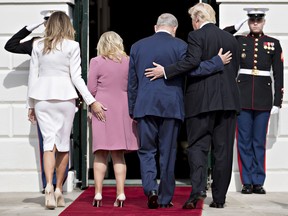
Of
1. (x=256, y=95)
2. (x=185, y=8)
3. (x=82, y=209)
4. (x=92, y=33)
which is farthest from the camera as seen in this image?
(x=185, y=8)

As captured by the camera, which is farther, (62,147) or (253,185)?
(253,185)

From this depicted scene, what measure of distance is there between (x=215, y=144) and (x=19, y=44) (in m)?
2.56

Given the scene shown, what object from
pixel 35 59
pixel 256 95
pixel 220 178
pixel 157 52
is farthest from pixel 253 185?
pixel 35 59

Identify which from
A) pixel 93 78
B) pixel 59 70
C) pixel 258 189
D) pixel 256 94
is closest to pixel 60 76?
pixel 59 70

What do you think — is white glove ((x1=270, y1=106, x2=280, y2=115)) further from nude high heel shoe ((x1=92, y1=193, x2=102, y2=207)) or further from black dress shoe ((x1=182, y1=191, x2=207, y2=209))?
nude high heel shoe ((x1=92, y1=193, x2=102, y2=207))

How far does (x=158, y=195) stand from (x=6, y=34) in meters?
2.81

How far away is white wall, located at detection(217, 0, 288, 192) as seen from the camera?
1006cm

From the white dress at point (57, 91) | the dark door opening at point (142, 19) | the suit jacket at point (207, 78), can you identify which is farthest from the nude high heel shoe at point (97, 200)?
the dark door opening at point (142, 19)

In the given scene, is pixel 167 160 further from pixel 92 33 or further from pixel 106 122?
pixel 92 33

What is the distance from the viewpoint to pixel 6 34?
10.1m

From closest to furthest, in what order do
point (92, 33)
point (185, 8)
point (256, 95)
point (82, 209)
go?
point (82, 209), point (256, 95), point (92, 33), point (185, 8)

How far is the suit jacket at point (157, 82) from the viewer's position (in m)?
8.36

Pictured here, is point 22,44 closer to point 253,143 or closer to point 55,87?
point 55,87

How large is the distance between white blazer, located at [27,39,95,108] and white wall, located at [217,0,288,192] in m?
2.27
